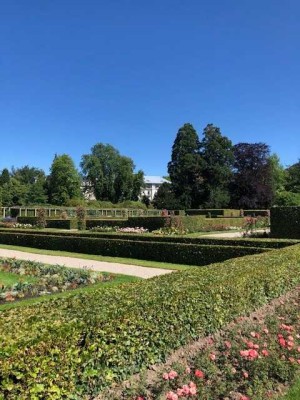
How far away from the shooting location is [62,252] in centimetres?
1559

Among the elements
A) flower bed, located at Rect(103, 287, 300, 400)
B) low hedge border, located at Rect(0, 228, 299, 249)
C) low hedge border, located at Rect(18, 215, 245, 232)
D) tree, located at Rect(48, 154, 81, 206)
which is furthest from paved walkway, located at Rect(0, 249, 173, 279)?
tree, located at Rect(48, 154, 81, 206)

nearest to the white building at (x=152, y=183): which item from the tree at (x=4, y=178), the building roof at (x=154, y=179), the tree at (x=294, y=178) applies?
the building roof at (x=154, y=179)

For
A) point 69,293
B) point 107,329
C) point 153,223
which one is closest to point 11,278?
point 69,293

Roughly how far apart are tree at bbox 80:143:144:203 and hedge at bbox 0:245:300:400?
235ft

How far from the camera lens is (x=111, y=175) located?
77750mm

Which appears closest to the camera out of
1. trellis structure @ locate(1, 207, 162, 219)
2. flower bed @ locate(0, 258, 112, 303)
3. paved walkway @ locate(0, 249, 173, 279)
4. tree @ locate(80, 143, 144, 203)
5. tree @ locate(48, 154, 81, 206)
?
flower bed @ locate(0, 258, 112, 303)

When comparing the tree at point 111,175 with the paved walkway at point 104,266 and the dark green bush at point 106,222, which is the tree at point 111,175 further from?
the paved walkway at point 104,266

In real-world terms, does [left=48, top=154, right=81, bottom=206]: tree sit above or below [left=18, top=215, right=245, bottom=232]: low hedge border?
above

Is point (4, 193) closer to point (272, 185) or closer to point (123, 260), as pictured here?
point (272, 185)

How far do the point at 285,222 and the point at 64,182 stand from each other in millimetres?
57143

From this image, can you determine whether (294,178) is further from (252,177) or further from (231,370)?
(231,370)

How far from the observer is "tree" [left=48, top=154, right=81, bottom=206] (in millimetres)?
69875

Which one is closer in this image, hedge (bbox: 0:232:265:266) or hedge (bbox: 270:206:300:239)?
hedge (bbox: 0:232:265:266)

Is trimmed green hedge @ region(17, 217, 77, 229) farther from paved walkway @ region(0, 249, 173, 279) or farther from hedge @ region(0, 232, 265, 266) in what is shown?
paved walkway @ region(0, 249, 173, 279)
